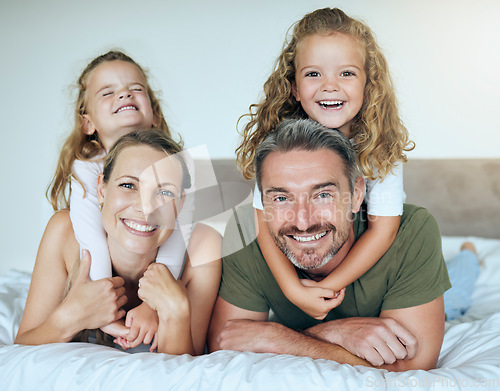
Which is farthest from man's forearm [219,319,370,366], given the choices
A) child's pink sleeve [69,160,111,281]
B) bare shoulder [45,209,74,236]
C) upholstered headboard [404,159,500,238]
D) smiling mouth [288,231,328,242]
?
upholstered headboard [404,159,500,238]

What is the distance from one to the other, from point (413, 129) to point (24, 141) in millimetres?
1461

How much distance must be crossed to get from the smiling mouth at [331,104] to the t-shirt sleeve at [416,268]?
1.04ft

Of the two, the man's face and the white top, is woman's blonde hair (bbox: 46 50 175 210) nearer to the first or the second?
the man's face

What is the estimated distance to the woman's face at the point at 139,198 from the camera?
41.4 inches

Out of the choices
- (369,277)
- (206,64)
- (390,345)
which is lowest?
(390,345)

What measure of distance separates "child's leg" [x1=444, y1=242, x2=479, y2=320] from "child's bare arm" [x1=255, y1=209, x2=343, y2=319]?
2.13 ft

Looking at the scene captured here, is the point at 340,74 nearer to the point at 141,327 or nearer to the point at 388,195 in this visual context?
the point at 388,195

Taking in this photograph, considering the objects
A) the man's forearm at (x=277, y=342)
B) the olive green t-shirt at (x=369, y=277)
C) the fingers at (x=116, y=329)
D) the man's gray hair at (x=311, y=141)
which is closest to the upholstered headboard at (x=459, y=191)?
the olive green t-shirt at (x=369, y=277)

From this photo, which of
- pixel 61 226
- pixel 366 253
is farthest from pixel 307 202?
pixel 61 226

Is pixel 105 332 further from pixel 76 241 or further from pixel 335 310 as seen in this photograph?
pixel 335 310

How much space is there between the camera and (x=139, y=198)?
105cm

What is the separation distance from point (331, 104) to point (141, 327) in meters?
0.60

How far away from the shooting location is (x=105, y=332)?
1093 mm

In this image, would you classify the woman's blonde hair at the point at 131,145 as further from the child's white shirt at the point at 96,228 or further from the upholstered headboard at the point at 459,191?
the upholstered headboard at the point at 459,191
